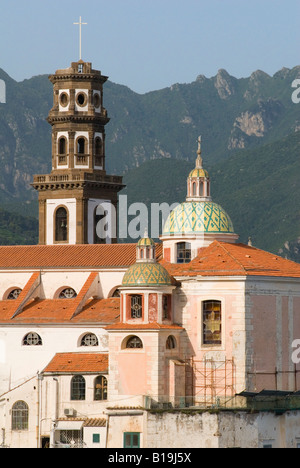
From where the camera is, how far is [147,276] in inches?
3834

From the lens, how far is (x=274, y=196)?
19225 cm

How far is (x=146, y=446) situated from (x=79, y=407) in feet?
25.7

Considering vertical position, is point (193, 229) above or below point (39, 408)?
above

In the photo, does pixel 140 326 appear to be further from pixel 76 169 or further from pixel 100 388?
pixel 76 169

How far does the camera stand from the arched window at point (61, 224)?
122 m

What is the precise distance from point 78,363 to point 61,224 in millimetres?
22557

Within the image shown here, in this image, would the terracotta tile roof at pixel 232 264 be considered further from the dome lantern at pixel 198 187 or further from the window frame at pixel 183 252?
the dome lantern at pixel 198 187

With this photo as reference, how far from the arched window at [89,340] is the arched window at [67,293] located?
5075 millimetres

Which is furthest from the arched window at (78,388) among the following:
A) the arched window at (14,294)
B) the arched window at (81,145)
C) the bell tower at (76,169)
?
the arched window at (81,145)

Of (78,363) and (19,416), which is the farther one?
(19,416)

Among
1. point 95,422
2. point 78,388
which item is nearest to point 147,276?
point 78,388

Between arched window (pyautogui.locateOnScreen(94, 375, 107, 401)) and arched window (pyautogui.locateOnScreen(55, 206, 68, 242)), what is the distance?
23.4 m
